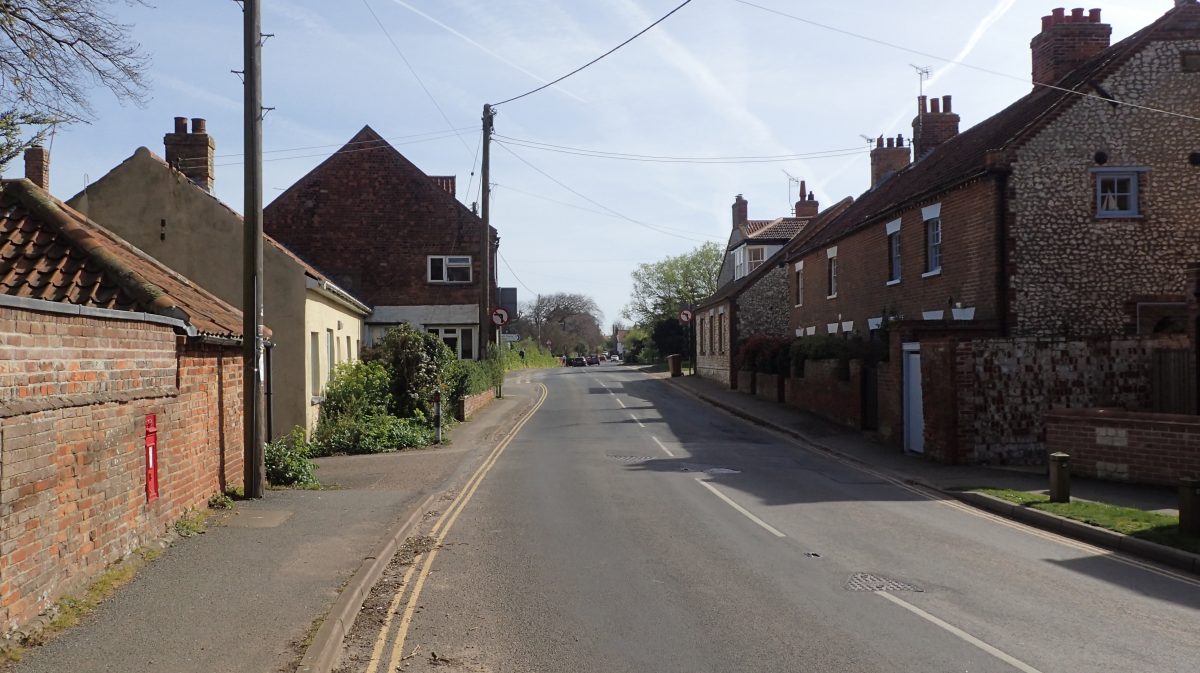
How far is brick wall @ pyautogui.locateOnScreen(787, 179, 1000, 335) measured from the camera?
20266 mm

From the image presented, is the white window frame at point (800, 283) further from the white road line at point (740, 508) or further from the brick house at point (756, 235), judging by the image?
the white road line at point (740, 508)

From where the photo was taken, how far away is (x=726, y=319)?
44094 mm

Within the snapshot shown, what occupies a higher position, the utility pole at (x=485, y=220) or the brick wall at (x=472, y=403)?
the utility pole at (x=485, y=220)

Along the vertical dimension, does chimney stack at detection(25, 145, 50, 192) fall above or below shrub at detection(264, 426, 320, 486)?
above

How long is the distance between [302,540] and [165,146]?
15.4 m

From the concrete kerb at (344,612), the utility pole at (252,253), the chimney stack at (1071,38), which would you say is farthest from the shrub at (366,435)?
the chimney stack at (1071,38)

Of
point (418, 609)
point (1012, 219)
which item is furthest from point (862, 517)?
point (1012, 219)

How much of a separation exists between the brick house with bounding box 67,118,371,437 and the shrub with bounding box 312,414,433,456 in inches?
22.7

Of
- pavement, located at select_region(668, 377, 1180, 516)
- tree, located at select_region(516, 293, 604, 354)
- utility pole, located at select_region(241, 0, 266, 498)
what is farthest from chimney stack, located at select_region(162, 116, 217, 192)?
tree, located at select_region(516, 293, 604, 354)

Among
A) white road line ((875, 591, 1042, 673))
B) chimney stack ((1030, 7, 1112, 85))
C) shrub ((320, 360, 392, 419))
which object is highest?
chimney stack ((1030, 7, 1112, 85))

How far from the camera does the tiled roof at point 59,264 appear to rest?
9547 mm

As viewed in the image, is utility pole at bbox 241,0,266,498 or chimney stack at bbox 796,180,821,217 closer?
utility pole at bbox 241,0,266,498

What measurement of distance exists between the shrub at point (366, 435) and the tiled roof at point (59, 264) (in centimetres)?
917

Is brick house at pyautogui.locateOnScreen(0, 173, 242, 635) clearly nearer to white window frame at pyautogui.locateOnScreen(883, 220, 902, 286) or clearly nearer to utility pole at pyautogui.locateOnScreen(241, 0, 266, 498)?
utility pole at pyautogui.locateOnScreen(241, 0, 266, 498)
